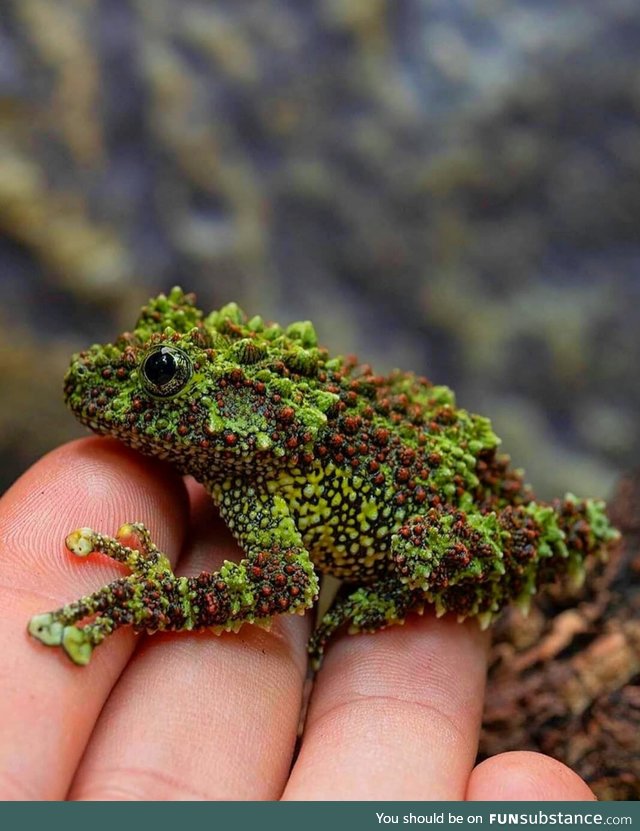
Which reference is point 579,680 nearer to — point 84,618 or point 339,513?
point 339,513

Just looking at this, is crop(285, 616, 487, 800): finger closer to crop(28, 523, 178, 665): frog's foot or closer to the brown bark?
the brown bark

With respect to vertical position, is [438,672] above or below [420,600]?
below

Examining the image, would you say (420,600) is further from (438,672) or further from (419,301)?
(419,301)

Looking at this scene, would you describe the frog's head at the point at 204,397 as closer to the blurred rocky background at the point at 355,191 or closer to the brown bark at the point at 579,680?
the brown bark at the point at 579,680

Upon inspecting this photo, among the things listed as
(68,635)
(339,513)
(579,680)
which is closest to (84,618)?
(68,635)

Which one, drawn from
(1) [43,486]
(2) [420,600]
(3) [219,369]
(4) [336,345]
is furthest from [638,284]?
(1) [43,486]

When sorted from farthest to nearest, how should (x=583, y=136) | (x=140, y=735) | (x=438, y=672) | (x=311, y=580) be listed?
(x=583, y=136) < (x=438, y=672) < (x=311, y=580) < (x=140, y=735)

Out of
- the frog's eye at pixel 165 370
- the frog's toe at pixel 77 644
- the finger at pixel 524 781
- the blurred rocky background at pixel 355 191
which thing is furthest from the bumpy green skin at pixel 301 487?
the blurred rocky background at pixel 355 191
